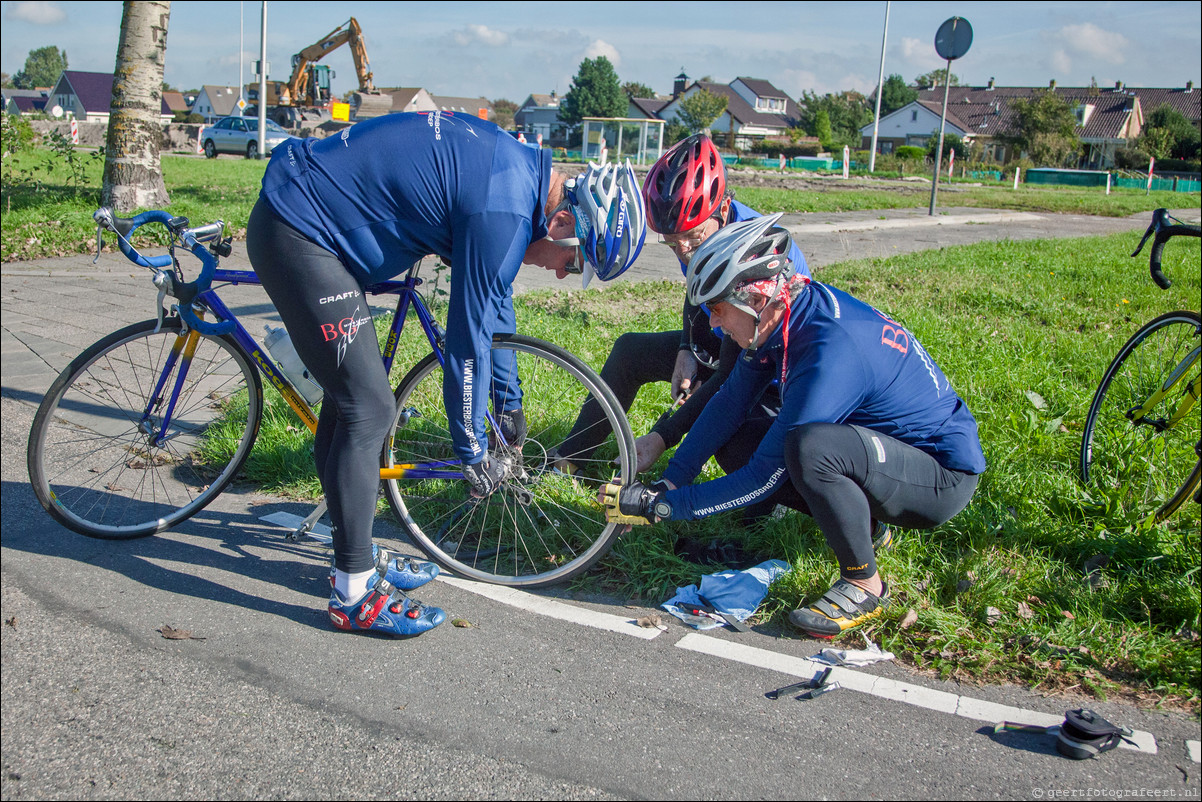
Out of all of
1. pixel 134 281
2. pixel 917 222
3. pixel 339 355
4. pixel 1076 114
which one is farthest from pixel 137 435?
pixel 1076 114

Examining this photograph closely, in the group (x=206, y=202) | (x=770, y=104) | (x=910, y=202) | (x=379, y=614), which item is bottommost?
(x=379, y=614)

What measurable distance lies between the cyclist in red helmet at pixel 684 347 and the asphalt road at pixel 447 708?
0.78m

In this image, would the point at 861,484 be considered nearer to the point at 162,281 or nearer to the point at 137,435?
the point at 162,281

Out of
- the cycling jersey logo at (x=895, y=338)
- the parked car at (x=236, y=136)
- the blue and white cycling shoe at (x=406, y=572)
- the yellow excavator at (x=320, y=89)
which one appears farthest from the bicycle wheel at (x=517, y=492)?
the parked car at (x=236, y=136)

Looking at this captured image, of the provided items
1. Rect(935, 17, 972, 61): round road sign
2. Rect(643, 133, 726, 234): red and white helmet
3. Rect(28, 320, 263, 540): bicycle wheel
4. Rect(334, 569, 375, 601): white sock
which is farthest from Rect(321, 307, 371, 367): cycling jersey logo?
Rect(935, 17, 972, 61): round road sign

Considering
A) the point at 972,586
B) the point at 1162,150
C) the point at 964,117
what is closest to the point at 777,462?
the point at 972,586

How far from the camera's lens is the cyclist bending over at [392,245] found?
281 centimetres

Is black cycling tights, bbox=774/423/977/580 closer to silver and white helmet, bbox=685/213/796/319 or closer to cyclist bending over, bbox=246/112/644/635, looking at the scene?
silver and white helmet, bbox=685/213/796/319

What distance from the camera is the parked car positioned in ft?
116

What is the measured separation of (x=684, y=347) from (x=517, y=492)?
1.03 m

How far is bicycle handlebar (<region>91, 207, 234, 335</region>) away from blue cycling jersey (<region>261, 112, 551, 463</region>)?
789mm

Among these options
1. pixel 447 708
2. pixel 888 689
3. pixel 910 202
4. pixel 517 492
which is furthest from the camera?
pixel 910 202

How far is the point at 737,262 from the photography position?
3023 mm

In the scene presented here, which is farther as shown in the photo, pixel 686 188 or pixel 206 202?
pixel 206 202
